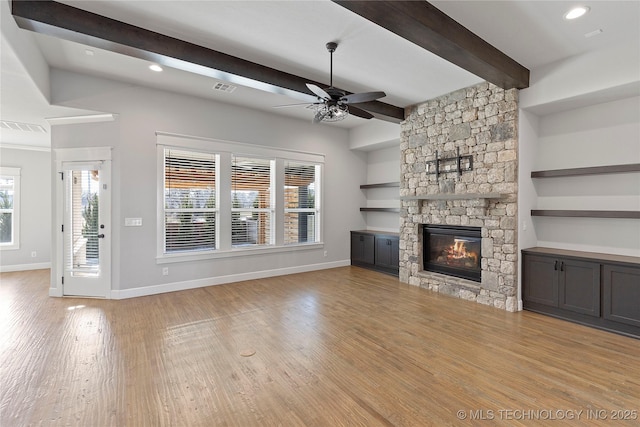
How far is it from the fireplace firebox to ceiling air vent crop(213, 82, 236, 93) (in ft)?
13.8

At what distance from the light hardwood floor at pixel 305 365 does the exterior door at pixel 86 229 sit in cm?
33

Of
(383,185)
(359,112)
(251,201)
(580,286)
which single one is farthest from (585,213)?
(251,201)

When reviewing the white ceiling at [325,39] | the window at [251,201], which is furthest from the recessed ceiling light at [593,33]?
the window at [251,201]

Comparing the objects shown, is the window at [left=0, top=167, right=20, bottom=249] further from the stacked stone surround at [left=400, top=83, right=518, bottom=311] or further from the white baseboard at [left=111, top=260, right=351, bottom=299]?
the stacked stone surround at [left=400, top=83, right=518, bottom=311]

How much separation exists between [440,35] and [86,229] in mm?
5657

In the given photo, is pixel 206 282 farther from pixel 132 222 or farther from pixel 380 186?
pixel 380 186

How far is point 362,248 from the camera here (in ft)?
24.0

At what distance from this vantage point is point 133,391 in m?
2.44

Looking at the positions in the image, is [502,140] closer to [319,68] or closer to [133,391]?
[319,68]

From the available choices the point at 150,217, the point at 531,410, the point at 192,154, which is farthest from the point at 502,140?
the point at 150,217

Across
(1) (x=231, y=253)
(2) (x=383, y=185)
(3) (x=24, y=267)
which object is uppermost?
(2) (x=383, y=185)

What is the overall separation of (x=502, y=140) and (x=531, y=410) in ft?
11.7

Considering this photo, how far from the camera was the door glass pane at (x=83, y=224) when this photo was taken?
485cm

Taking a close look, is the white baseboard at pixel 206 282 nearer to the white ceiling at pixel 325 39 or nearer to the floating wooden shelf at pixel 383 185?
the floating wooden shelf at pixel 383 185
